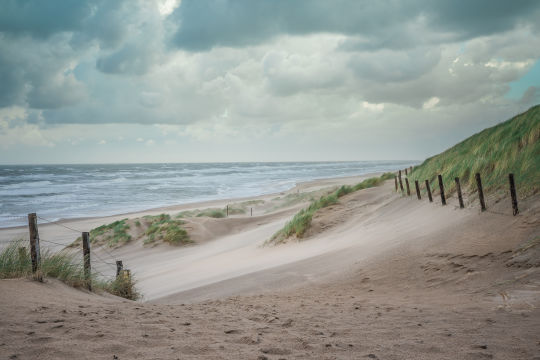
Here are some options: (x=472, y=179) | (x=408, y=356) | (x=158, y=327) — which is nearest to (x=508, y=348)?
(x=408, y=356)

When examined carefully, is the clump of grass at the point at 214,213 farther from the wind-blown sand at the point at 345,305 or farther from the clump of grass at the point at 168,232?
the wind-blown sand at the point at 345,305

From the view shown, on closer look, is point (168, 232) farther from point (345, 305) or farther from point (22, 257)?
point (345, 305)

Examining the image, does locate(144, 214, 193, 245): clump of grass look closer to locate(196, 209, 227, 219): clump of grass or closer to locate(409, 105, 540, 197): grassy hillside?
locate(196, 209, 227, 219): clump of grass

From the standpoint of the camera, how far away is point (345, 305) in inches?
207

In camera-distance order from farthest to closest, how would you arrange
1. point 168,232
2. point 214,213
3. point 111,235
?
point 214,213, point 111,235, point 168,232

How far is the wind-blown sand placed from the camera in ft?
10.7

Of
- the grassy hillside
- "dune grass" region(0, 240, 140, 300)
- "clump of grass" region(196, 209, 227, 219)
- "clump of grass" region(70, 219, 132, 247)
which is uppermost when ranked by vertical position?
the grassy hillside

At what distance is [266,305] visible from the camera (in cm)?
562

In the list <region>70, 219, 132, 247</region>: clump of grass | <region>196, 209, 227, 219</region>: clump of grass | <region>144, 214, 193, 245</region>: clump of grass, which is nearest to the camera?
<region>144, 214, 193, 245</region>: clump of grass

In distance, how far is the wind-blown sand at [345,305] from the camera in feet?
10.7

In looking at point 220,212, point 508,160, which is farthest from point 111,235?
point 508,160

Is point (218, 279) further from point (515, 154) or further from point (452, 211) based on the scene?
point (515, 154)

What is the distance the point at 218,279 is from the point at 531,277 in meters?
6.61

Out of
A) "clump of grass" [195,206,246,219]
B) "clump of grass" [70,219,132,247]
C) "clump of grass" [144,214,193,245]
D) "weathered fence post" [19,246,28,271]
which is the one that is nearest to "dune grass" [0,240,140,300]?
"weathered fence post" [19,246,28,271]
